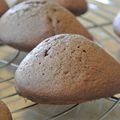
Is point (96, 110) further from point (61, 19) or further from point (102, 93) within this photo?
point (61, 19)

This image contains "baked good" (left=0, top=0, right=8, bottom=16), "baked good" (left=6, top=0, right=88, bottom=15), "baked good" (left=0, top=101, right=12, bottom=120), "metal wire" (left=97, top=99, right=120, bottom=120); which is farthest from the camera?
"baked good" (left=6, top=0, right=88, bottom=15)

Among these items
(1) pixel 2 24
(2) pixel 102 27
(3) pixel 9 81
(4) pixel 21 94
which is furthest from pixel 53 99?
(2) pixel 102 27

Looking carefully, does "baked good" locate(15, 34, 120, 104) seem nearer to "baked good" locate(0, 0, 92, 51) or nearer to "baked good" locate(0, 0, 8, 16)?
"baked good" locate(0, 0, 92, 51)

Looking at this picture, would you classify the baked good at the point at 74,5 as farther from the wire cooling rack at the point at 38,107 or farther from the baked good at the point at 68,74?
the baked good at the point at 68,74

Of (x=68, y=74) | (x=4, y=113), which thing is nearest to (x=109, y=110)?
(x=68, y=74)

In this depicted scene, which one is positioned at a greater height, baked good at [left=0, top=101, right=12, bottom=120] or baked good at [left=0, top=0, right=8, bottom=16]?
baked good at [left=0, top=0, right=8, bottom=16]

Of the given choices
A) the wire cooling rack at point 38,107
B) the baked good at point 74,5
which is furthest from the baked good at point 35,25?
the baked good at point 74,5

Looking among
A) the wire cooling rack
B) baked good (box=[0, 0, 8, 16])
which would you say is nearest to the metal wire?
the wire cooling rack
